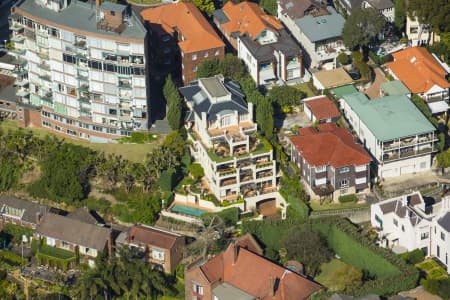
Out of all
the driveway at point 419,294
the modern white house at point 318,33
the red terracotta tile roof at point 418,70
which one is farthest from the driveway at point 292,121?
the driveway at point 419,294

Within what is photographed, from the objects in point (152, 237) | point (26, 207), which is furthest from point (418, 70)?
point (26, 207)

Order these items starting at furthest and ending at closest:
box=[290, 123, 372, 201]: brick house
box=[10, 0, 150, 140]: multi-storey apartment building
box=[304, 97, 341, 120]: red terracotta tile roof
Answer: box=[304, 97, 341, 120]: red terracotta tile roof
box=[10, 0, 150, 140]: multi-storey apartment building
box=[290, 123, 372, 201]: brick house

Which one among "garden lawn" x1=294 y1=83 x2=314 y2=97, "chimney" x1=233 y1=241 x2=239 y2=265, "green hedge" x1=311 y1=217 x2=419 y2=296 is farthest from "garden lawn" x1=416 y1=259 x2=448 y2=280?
"garden lawn" x1=294 y1=83 x2=314 y2=97

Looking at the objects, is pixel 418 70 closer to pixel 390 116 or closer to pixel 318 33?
pixel 390 116

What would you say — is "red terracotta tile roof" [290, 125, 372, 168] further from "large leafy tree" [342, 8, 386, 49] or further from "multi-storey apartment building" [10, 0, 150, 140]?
"multi-storey apartment building" [10, 0, 150, 140]

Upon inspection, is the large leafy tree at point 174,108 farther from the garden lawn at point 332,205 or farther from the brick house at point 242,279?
the brick house at point 242,279

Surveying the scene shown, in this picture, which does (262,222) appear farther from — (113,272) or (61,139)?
(61,139)
